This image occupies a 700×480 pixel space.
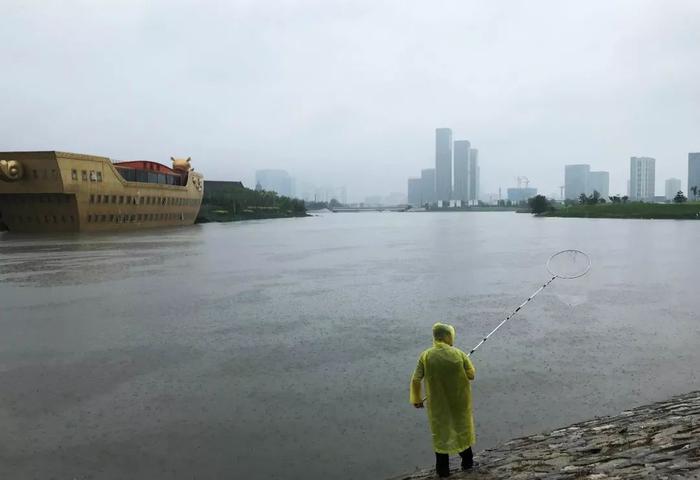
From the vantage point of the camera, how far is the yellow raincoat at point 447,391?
→ 5.82m

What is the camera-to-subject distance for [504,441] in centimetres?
771

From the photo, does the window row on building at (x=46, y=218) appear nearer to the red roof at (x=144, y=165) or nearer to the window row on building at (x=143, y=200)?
the window row on building at (x=143, y=200)

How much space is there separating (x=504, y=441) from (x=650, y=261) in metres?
29.8

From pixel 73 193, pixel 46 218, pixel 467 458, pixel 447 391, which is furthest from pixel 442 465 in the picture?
pixel 46 218

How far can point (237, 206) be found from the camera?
5837 inches

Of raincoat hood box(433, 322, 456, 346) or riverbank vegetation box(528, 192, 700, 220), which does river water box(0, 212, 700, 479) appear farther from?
riverbank vegetation box(528, 192, 700, 220)

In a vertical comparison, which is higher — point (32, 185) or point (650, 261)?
point (32, 185)

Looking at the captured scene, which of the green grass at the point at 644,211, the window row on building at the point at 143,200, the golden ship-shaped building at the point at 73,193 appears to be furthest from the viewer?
the green grass at the point at 644,211

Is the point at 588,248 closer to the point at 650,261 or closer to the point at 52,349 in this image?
the point at 650,261

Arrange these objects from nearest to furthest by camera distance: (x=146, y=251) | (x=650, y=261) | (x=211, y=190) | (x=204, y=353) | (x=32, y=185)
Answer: (x=204, y=353) < (x=650, y=261) < (x=146, y=251) < (x=32, y=185) < (x=211, y=190)

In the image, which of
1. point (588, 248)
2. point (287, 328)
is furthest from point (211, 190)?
point (287, 328)

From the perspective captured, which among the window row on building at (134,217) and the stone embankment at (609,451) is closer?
the stone embankment at (609,451)

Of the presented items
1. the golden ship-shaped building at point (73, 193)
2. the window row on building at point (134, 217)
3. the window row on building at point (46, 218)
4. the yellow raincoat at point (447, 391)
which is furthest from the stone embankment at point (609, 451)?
the window row on building at point (134, 217)

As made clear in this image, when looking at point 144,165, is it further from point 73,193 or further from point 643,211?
point 643,211
